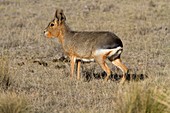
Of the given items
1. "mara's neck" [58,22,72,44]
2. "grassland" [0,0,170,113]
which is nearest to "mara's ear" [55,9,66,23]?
"mara's neck" [58,22,72,44]

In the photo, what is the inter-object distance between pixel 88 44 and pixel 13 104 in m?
4.23

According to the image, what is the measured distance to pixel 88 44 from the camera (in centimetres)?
1134

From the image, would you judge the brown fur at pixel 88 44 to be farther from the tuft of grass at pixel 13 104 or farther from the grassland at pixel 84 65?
the tuft of grass at pixel 13 104

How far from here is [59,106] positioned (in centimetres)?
860

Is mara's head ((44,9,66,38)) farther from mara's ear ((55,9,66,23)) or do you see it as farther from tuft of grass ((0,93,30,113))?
tuft of grass ((0,93,30,113))

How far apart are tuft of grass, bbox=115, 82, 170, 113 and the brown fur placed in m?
3.51

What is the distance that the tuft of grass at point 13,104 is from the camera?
7.34 m

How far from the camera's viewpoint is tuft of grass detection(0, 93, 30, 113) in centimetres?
734

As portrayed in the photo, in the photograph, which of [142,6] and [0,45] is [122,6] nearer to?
[142,6]

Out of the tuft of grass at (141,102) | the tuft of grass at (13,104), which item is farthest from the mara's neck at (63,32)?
the tuft of grass at (141,102)

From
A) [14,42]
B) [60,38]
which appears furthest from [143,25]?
[60,38]

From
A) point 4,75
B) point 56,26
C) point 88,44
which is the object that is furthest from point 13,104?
point 56,26

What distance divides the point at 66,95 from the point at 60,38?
10.4ft

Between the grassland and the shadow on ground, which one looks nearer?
the grassland
